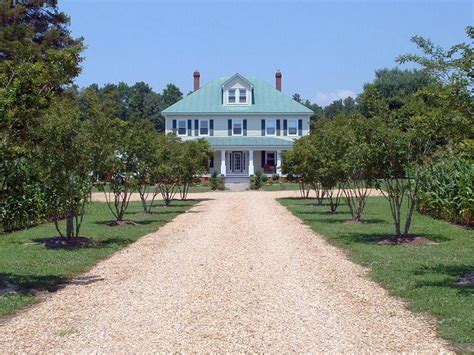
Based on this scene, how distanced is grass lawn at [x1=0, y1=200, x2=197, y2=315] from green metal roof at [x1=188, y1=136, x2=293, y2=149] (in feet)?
111

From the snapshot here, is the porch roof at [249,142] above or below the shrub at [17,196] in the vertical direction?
above

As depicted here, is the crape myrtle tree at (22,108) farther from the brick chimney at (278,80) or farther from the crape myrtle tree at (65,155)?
the brick chimney at (278,80)

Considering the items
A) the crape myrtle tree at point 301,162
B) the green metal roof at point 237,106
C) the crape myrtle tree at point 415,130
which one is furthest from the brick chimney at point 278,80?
the crape myrtle tree at point 415,130

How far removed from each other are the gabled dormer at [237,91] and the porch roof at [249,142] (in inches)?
131

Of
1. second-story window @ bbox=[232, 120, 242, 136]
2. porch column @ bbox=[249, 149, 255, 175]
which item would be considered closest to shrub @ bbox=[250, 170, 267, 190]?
porch column @ bbox=[249, 149, 255, 175]

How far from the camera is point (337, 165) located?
952 inches

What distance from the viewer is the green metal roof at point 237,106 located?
6012 centimetres

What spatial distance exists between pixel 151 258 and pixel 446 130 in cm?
679

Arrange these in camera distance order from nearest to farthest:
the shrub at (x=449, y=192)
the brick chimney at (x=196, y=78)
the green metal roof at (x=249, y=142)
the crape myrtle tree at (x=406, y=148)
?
the crape myrtle tree at (x=406, y=148), the shrub at (x=449, y=192), the green metal roof at (x=249, y=142), the brick chimney at (x=196, y=78)

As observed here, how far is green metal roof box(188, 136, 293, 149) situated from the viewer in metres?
58.1

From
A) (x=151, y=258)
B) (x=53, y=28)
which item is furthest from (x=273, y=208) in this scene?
(x=53, y=28)

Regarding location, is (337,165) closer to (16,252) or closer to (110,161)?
(110,161)

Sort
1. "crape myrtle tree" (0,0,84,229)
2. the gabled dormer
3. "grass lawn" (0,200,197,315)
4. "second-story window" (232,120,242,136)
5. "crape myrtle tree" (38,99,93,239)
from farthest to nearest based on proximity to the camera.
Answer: the gabled dormer, "second-story window" (232,120,242,136), "crape myrtle tree" (38,99,93,239), "grass lawn" (0,200,197,315), "crape myrtle tree" (0,0,84,229)

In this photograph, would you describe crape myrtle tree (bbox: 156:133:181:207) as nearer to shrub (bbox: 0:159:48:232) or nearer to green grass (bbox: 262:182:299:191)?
shrub (bbox: 0:159:48:232)
